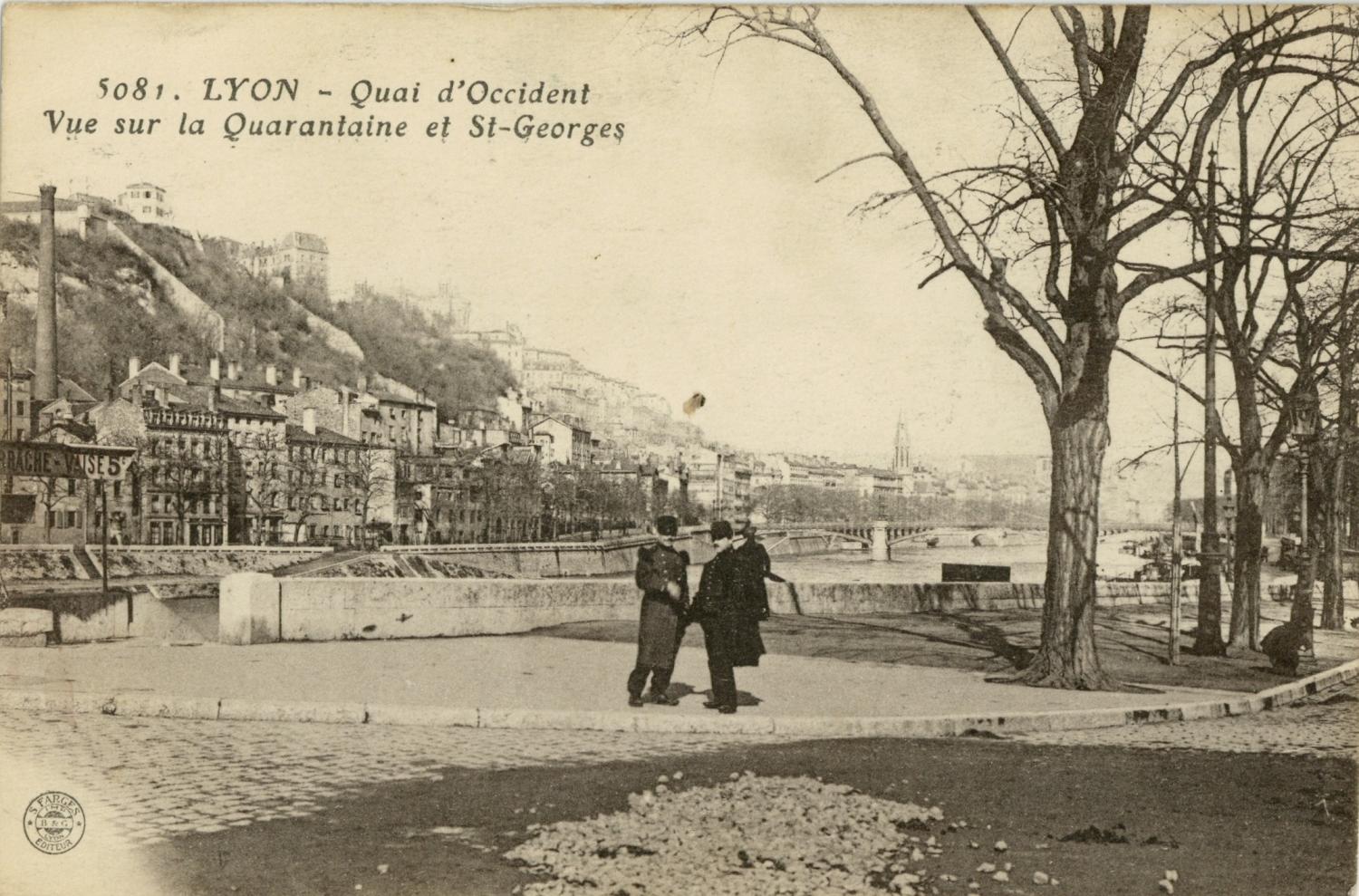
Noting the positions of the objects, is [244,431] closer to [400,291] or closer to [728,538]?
[400,291]

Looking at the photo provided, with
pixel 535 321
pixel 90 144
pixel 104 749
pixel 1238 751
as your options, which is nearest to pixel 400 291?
pixel 535 321

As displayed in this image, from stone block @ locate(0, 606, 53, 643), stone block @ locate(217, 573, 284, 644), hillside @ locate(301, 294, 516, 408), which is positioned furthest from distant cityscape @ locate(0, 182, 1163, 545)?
stone block @ locate(217, 573, 284, 644)

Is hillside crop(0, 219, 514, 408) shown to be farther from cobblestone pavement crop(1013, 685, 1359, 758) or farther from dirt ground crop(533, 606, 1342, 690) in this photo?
cobblestone pavement crop(1013, 685, 1359, 758)

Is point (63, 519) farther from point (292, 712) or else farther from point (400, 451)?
point (292, 712)

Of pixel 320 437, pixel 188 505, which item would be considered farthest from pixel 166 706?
pixel 188 505

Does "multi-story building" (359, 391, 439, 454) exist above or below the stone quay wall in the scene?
above

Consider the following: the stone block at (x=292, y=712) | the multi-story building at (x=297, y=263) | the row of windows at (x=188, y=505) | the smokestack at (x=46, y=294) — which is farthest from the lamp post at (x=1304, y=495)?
the smokestack at (x=46, y=294)

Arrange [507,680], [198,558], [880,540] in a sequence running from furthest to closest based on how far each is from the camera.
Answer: [198,558] → [880,540] → [507,680]
